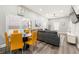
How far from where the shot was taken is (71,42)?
432 centimetres

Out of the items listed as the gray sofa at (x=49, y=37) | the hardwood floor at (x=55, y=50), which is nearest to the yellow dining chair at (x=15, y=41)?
the hardwood floor at (x=55, y=50)

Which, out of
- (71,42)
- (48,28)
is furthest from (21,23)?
(71,42)

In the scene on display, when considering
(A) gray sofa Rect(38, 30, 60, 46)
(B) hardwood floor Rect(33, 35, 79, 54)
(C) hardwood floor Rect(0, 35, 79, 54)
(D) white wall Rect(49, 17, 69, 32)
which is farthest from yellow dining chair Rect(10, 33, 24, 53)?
(D) white wall Rect(49, 17, 69, 32)

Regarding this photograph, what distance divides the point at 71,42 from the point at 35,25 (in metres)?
2.41

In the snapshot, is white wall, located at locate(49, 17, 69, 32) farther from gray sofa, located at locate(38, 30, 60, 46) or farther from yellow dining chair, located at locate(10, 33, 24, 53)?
yellow dining chair, located at locate(10, 33, 24, 53)

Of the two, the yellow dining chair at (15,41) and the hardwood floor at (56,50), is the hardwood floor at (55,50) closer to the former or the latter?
the hardwood floor at (56,50)

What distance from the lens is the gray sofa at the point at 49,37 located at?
3.90m

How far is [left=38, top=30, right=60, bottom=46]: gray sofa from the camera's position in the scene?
3.90 meters

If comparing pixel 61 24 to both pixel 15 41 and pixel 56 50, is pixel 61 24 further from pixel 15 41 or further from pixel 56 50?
pixel 15 41

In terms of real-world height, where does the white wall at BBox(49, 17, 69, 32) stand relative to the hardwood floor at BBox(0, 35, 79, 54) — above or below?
above

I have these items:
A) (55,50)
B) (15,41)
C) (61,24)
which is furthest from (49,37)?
(15,41)

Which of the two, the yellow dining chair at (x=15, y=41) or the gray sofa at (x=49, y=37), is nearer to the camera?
Result: the yellow dining chair at (x=15, y=41)
